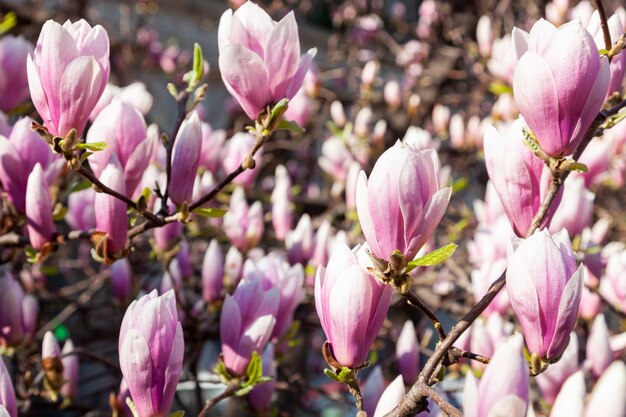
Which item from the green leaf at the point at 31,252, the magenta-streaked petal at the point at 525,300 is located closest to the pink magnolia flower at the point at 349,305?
the magenta-streaked petal at the point at 525,300

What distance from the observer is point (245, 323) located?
855 mm

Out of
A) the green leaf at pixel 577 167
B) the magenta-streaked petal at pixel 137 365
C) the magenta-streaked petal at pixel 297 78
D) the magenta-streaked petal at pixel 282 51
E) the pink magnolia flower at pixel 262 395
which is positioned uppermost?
the magenta-streaked petal at pixel 282 51

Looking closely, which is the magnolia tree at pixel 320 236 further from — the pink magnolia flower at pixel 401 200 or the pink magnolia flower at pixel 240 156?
the pink magnolia flower at pixel 240 156

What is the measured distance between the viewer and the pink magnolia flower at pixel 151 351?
2.02ft

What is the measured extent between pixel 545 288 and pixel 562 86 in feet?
0.66

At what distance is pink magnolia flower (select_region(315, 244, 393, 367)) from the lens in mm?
604

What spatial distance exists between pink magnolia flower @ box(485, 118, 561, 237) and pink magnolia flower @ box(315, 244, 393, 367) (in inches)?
6.6

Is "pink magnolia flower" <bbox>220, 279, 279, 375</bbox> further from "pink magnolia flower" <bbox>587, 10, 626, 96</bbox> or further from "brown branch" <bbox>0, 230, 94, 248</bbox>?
"pink magnolia flower" <bbox>587, 10, 626, 96</bbox>

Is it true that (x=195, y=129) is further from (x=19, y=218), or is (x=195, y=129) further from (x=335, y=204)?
(x=335, y=204)

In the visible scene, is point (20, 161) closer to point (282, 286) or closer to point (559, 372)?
point (282, 286)

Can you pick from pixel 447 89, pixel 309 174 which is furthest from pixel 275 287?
pixel 309 174

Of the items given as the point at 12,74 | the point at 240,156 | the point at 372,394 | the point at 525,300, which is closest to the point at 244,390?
the point at 372,394

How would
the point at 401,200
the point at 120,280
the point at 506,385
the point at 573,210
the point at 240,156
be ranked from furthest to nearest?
1. the point at 240,156
2. the point at 120,280
3. the point at 573,210
4. the point at 401,200
5. the point at 506,385

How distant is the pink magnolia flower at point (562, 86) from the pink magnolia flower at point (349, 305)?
23 centimetres
